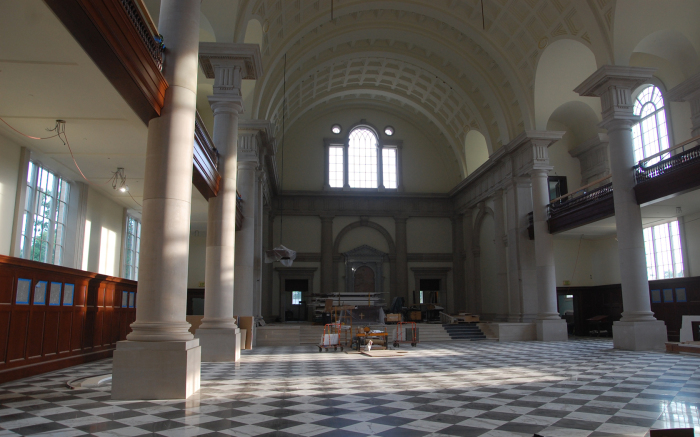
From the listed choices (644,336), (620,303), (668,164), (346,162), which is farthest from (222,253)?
(346,162)

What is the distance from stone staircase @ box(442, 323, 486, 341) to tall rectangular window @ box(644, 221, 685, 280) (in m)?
8.00

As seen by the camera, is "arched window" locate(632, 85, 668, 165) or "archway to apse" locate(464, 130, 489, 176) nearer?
"arched window" locate(632, 85, 668, 165)

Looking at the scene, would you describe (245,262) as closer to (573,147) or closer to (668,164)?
(668,164)

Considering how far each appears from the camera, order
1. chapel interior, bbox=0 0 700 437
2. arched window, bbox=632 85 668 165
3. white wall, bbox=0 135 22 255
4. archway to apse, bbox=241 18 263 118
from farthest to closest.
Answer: arched window, bbox=632 85 668 165 < archway to apse, bbox=241 18 263 118 < white wall, bbox=0 135 22 255 < chapel interior, bbox=0 0 700 437

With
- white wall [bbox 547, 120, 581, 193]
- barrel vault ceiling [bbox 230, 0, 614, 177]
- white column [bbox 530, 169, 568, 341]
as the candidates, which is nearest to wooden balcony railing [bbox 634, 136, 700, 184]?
barrel vault ceiling [bbox 230, 0, 614, 177]

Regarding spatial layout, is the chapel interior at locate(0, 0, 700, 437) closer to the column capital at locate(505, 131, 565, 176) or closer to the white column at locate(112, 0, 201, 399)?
the white column at locate(112, 0, 201, 399)

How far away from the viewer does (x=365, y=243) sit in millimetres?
32656

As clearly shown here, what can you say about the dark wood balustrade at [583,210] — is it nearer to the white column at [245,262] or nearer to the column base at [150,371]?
the white column at [245,262]

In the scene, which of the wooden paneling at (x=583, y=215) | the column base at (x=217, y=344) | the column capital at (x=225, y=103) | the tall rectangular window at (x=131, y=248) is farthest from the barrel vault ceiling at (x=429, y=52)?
the column base at (x=217, y=344)

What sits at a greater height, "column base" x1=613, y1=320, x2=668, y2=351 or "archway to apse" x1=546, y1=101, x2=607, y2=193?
"archway to apse" x1=546, y1=101, x2=607, y2=193

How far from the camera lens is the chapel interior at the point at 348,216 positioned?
23.1 ft

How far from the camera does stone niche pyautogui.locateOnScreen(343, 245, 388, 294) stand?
31797mm

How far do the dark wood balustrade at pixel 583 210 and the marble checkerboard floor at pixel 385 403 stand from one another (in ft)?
26.8

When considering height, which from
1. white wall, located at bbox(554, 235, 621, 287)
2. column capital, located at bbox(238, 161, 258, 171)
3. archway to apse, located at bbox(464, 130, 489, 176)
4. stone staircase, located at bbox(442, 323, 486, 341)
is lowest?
stone staircase, located at bbox(442, 323, 486, 341)
